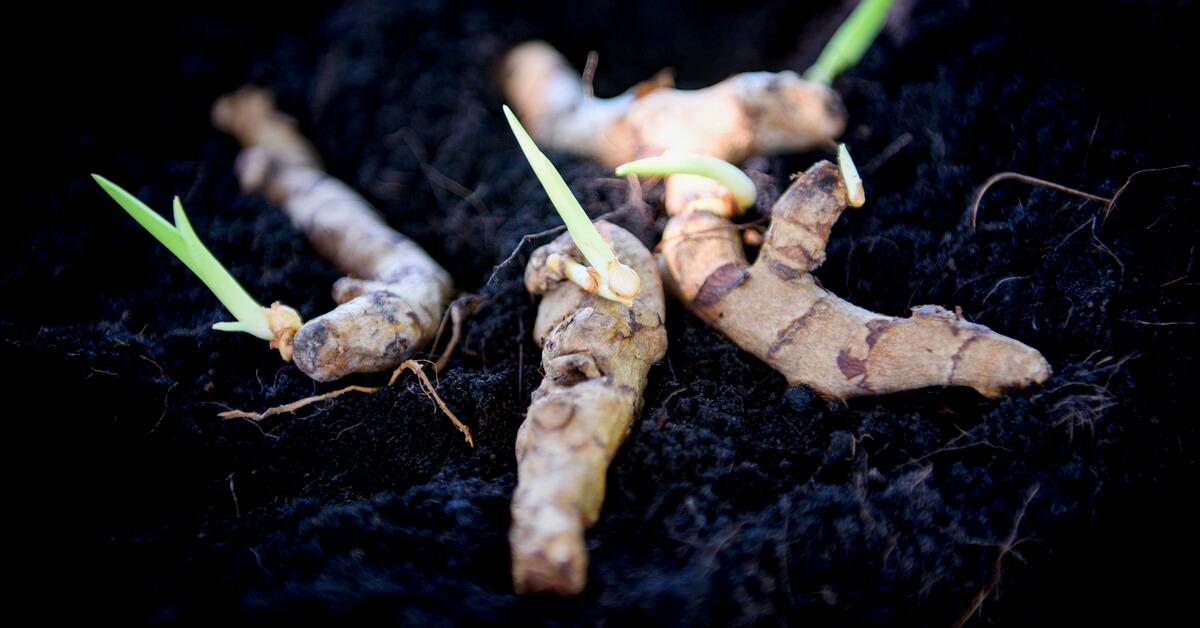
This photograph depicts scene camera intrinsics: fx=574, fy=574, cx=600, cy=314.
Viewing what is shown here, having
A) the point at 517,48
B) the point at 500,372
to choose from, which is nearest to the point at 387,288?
A: the point at 500,372

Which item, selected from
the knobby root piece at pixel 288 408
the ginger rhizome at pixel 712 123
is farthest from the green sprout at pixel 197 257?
the ginger rhizome at pixel 712 123

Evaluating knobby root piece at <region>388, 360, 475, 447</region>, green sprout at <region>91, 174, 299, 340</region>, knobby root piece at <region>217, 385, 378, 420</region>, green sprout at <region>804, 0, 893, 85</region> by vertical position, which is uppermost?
green sprout at <region>91, 174, 299, 340</region>

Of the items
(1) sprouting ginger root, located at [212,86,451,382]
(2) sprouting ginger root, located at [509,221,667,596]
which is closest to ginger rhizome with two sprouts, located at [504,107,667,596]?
(2) sprouting ginger root, located at [509,221,667,596]

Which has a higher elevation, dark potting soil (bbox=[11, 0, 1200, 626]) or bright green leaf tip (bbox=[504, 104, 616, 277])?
bright green leaf tip (bbox=[504, 104, 616, 277])

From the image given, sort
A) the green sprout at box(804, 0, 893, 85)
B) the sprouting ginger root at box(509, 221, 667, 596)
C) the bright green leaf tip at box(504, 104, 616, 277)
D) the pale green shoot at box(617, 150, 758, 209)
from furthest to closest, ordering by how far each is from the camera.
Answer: the green sprout at box(804, 0, 893, 85) → the pale green shoot at box(617, 150, 758, 209) → the bright green leaf tip at box(504, 104, 616, 277) → the sprouting ginger root at box(509, 221, 667, 596)

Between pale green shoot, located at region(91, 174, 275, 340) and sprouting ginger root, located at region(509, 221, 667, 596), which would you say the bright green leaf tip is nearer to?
sprouting ginger root, located at region(509, 221, 667, 596)

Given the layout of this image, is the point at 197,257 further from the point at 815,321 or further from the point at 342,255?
the point at 815,321

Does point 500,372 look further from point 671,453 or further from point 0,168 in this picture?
point 0,168
